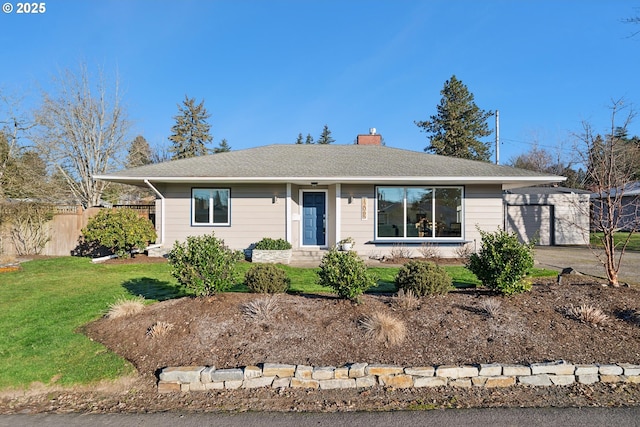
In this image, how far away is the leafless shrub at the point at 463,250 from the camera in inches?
428

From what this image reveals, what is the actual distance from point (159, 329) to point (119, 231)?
6.96 m

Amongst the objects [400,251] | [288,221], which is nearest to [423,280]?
[400,251]

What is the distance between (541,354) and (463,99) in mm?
31224

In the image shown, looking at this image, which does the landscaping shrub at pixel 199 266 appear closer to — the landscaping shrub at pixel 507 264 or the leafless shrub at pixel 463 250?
the landscaping shrub at pixel 507 264

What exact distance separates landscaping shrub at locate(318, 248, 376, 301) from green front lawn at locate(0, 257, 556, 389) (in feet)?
4.11

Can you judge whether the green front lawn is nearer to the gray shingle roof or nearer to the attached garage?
the gray shingle roof

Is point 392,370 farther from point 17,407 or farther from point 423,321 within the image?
point 17,407

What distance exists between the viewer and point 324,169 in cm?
1137

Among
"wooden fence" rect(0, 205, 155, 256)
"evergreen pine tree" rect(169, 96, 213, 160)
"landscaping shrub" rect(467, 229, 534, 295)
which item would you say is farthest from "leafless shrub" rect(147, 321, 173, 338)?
"evergreen pine tree" rect(169, 96, 213, 160)

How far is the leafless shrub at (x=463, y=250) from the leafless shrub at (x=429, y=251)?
612 millimetres

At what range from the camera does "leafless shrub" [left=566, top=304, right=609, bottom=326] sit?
463 cm

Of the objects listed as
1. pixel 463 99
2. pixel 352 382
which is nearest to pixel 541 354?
pixel 352 382

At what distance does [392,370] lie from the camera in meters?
3.69

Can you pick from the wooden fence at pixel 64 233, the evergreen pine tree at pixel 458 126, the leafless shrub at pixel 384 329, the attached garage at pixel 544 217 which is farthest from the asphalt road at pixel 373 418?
the evergreen pine tree at pixel 458 126
